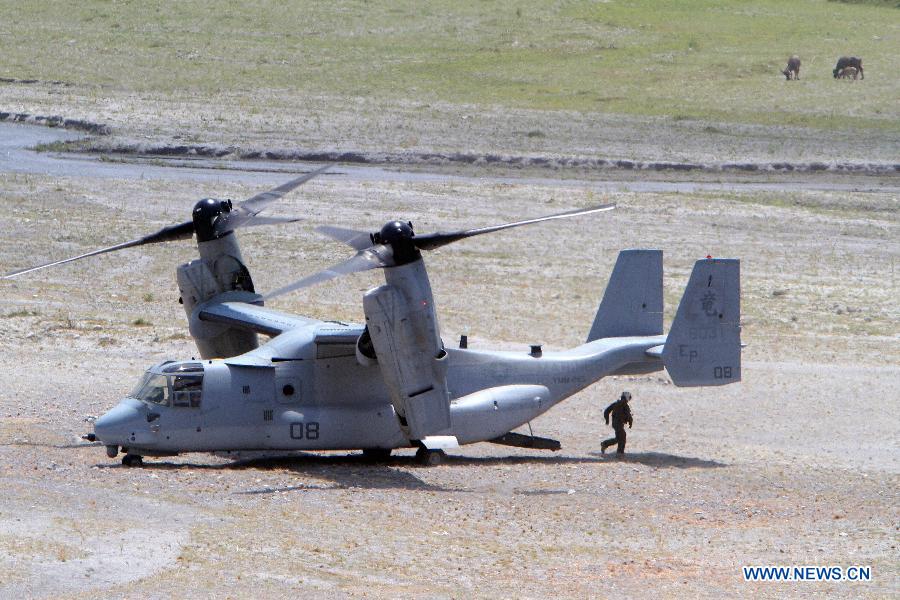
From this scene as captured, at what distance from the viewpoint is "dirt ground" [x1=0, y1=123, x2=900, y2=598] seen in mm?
14633

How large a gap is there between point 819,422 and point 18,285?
1998 cm

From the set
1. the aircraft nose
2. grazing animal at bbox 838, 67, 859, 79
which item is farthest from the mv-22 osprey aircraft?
grazing animal at bbox 838, 67, 859, 79

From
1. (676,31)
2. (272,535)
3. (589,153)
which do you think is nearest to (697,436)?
(272,535)

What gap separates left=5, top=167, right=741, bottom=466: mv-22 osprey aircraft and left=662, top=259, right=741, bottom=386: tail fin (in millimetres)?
24

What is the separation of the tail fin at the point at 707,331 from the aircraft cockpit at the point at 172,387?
26.4 ft

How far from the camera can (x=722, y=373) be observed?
75.0 feet

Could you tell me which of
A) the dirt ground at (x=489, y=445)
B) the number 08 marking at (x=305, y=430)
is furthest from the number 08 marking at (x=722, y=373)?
the number 08 marking at (x=305, y=430)

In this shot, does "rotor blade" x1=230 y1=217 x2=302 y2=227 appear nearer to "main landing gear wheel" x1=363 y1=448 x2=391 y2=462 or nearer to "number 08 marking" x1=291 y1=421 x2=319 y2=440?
"number 08 marking" x1=291 y1=421 x2=319 y2=440

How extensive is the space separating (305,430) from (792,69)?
56125 millimetres

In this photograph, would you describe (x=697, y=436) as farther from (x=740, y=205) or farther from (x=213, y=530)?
(x=740, y=205)

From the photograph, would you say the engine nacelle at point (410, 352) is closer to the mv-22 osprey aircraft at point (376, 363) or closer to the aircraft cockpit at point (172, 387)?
the mv-22 osprey aircraft at point (376, 363)

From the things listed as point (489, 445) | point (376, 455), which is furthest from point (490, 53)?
point (376, 455)

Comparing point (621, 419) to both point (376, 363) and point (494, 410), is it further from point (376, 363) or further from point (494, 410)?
point (376, 363)

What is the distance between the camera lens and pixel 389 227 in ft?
63.2
